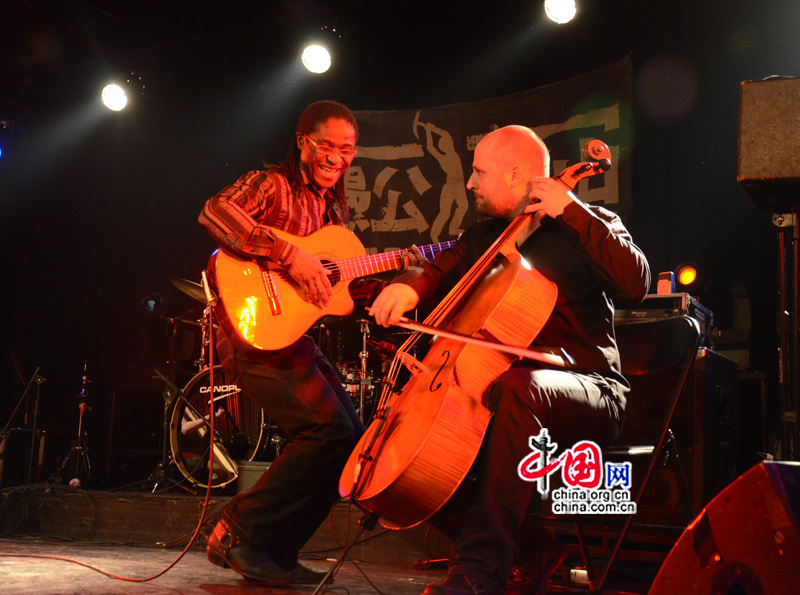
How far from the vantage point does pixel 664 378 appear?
3.12 meters

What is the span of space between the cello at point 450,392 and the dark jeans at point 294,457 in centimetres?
54

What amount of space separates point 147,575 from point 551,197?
2222 millimetres

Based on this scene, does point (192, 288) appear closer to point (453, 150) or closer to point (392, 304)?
point (453, 150)

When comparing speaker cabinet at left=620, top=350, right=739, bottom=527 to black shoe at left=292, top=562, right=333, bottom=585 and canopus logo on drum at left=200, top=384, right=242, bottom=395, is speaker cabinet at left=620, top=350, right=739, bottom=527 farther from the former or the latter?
canopus logo on drum at left=200, top=384, right=242, bottom=395

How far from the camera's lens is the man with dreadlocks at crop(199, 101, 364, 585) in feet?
9.05

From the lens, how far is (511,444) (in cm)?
201

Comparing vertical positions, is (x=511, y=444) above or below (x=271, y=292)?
below

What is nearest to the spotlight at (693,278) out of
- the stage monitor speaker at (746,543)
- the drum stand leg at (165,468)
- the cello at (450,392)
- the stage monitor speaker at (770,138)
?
the stage monitor speaker at (770,138)

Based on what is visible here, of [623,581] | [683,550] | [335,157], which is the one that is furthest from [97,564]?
[683,550]

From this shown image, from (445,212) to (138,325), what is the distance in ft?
11.9

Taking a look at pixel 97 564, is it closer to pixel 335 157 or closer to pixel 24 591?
pixel 24 591

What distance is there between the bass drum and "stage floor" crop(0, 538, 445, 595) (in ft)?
6.02

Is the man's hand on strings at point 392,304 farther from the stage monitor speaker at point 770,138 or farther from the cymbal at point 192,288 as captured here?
the cymbal at point 192,288

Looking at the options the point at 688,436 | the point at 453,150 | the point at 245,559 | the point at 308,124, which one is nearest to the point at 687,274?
the point at 453,150
